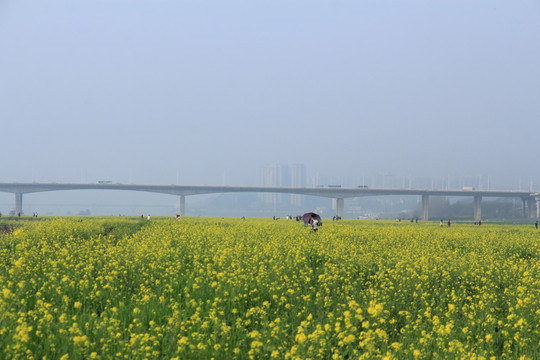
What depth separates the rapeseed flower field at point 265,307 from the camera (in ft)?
21.8

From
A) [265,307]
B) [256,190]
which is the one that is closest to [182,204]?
[256,190]

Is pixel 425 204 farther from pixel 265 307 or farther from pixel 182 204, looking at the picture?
pixel 265 307

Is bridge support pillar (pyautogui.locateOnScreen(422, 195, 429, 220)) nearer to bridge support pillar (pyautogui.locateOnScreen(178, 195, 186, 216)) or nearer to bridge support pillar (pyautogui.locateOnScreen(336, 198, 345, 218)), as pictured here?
bridge support pillar (pyautogui.locateOnScreen(336, 198, 345, 218))

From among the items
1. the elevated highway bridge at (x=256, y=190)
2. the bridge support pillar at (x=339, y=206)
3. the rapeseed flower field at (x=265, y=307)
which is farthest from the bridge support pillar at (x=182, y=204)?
the rapeseed flower field at (x=265, y=307)

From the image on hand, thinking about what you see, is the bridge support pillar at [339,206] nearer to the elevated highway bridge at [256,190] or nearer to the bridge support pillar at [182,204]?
the elevated highway bridge at [256,190]

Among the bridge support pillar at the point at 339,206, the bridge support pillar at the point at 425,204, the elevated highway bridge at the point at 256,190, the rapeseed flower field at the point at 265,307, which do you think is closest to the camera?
the rapeseed flower field at the point at 265,307

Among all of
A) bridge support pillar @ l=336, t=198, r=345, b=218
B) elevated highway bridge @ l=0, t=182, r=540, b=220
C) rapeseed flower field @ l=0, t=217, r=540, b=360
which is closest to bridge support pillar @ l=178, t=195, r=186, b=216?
elevated highway bridge @ l=0, t=182, r=540, b=220

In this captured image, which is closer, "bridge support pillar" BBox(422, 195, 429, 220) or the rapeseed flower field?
the rapeseed flower field

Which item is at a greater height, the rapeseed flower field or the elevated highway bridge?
the elevated highway bridge

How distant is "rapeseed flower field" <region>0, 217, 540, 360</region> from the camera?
21.8 ft

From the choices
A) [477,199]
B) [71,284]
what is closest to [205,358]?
[71,284]

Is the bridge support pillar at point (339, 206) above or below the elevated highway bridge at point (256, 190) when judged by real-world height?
below

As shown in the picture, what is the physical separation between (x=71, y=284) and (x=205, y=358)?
17.2 feet

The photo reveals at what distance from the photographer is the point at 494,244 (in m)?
23.6
